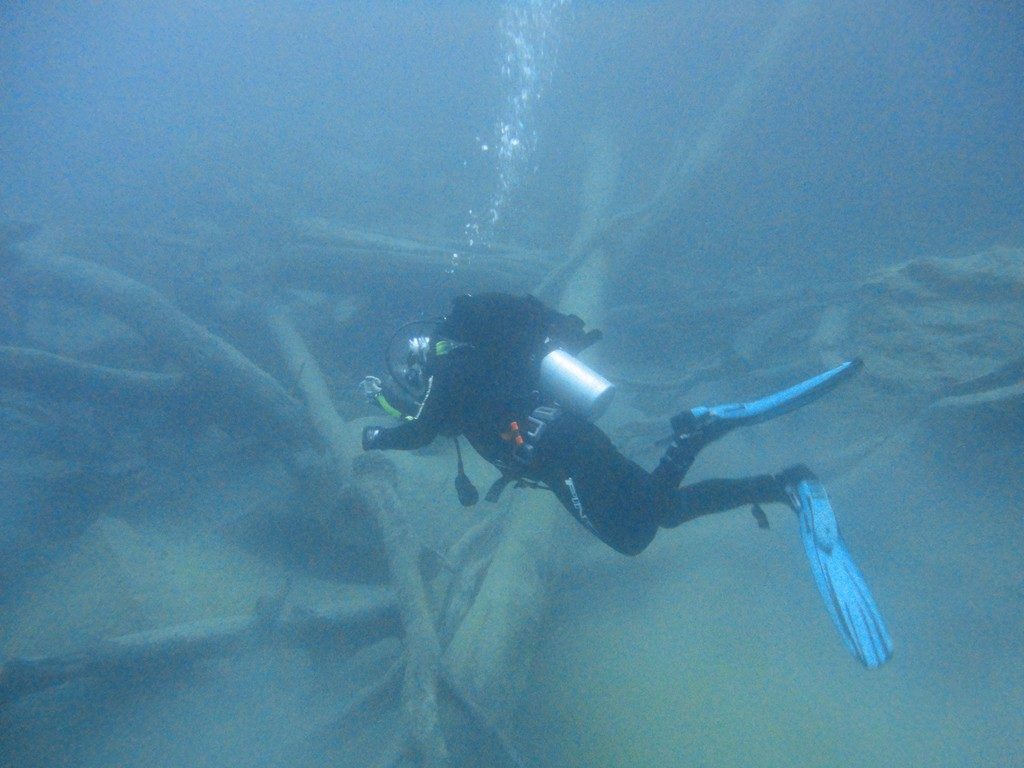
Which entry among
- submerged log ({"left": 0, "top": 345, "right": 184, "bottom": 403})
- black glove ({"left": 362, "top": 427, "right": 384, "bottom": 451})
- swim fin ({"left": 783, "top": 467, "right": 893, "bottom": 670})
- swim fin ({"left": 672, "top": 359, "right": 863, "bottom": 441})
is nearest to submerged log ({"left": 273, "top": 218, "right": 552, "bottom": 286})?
submerged log ({"left": 0, "top": 345, "right": 184, "bottom": 403})

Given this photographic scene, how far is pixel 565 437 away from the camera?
107 inches

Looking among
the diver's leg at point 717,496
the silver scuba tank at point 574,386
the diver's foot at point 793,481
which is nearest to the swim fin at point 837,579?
the diver's foot at point 793,481

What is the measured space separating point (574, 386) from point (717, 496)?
3.55ft

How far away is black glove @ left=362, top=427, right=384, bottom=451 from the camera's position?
9.72ft

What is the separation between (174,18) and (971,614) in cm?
4292

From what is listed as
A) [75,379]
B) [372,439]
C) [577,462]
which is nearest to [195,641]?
[372,439]

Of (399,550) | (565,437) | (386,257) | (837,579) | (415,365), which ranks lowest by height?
(837,579)

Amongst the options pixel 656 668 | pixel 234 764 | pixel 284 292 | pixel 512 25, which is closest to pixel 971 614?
pixel 656 668

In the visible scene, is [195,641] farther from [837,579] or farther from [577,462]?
[837,579]

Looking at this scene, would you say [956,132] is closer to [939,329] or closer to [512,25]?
[939,329]

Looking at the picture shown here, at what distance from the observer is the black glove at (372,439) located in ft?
9.72

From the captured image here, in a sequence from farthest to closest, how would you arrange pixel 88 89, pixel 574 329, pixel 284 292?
pixel 88 89 → pixel 284 292 → pixel 574 329

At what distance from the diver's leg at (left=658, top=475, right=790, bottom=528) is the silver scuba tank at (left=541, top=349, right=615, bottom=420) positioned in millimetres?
703

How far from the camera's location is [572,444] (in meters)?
2.73
